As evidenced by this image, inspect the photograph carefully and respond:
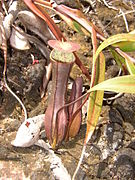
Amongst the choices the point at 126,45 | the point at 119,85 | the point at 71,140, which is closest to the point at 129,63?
the point at 126,45

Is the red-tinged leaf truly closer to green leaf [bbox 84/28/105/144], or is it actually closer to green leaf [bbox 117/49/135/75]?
green leaf [bbox 84/28/105/144]

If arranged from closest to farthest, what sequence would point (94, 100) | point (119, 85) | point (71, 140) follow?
1. point (119, 85)
2. point (94, 100)
3. point (71, 140)

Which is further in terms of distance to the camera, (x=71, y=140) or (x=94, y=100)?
(x=71, y=140)

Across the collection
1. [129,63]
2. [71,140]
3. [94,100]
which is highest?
[129,63]

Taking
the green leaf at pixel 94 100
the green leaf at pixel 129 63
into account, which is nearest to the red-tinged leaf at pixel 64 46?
the green leaf at pixel 94 100

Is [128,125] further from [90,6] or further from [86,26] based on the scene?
[90,6]

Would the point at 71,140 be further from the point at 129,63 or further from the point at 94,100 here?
the point at 129,63
